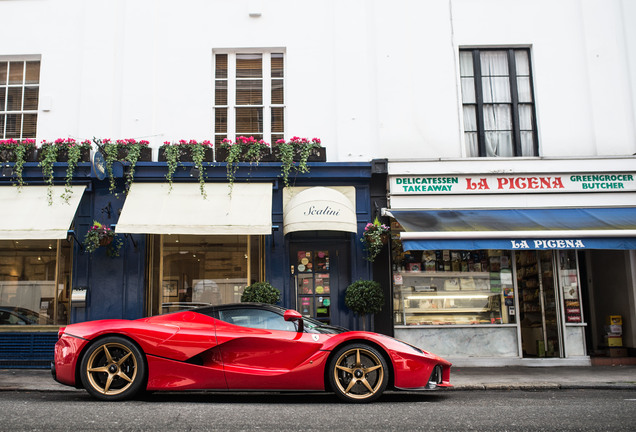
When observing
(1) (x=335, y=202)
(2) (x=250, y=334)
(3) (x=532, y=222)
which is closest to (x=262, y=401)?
(2) (x=250, y=334)

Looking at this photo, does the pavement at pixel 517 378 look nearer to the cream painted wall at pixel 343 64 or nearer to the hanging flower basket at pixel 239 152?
the cream painted wall at pixel 343 64

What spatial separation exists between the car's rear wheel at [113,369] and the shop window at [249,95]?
6530 mm

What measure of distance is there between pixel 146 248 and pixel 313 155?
12.6 feet

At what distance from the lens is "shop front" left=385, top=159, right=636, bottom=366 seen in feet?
37.7

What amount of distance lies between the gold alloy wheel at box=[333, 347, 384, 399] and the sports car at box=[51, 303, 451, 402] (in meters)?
0.01

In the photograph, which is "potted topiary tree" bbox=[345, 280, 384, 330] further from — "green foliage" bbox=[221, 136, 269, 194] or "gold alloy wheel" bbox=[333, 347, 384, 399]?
"gold alloy wheel" bbox=[333, 347, 384, 399]

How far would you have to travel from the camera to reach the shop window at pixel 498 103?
12.6m

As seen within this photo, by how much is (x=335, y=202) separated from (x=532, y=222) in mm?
3748

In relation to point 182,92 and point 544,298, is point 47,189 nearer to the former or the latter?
point 182,92

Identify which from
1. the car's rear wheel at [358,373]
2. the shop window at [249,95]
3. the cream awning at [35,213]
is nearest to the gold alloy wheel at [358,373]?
the car's rear wheel at [358,373]

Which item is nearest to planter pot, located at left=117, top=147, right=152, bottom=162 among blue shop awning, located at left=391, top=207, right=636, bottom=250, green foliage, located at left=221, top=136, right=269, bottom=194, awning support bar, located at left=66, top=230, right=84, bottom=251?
green foliage, located at left=221, top=136, right=269, bottom=194

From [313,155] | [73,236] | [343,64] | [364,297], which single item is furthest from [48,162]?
[364,297]

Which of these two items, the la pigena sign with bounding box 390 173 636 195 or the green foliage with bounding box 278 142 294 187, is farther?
the la pigena sign with bounding box 390 173 636 195

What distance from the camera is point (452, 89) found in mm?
12602
